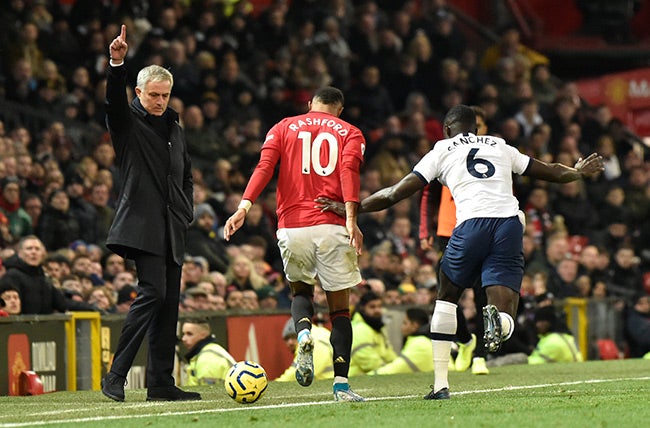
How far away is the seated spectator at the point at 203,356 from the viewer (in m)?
13.4

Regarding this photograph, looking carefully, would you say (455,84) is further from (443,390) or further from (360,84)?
(443,390)

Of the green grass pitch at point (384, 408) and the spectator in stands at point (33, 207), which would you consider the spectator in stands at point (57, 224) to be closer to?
the spectator in stands at point (33, 207)

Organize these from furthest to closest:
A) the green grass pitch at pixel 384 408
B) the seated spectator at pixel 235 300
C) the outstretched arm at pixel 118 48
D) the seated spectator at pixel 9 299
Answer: the seated spectator at pixel 235 300
the seated spectator at pixel 9 299
the outstretched arm at pixel 118 48
the green grass pitch at pixel 384 408

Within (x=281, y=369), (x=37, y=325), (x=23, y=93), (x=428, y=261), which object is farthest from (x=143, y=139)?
(x=428, y=261)

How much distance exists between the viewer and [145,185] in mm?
9641

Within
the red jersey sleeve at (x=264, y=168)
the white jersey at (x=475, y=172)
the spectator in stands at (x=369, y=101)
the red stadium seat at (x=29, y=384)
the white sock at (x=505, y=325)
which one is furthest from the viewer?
the spectator in stands at (x=369, y=101)

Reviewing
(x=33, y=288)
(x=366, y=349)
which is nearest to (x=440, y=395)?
(x=33, y=288)

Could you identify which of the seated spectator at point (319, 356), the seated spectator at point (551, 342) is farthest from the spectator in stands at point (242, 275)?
the seated spectator at point (551, 342)

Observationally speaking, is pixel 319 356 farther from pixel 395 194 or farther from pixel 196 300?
pixel 395 194

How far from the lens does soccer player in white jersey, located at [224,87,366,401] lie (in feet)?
31.2

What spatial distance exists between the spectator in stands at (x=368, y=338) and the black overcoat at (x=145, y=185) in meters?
5.88

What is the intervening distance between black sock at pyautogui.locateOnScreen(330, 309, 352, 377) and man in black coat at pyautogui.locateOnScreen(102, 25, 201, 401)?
1153mm

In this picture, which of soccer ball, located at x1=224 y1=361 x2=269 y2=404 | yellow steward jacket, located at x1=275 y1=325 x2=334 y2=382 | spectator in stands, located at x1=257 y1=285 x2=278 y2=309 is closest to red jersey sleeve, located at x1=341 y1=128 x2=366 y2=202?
soccer ball, located at x1=224 y1=361 x2=269 y2=404

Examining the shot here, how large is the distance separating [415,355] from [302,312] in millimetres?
5979
